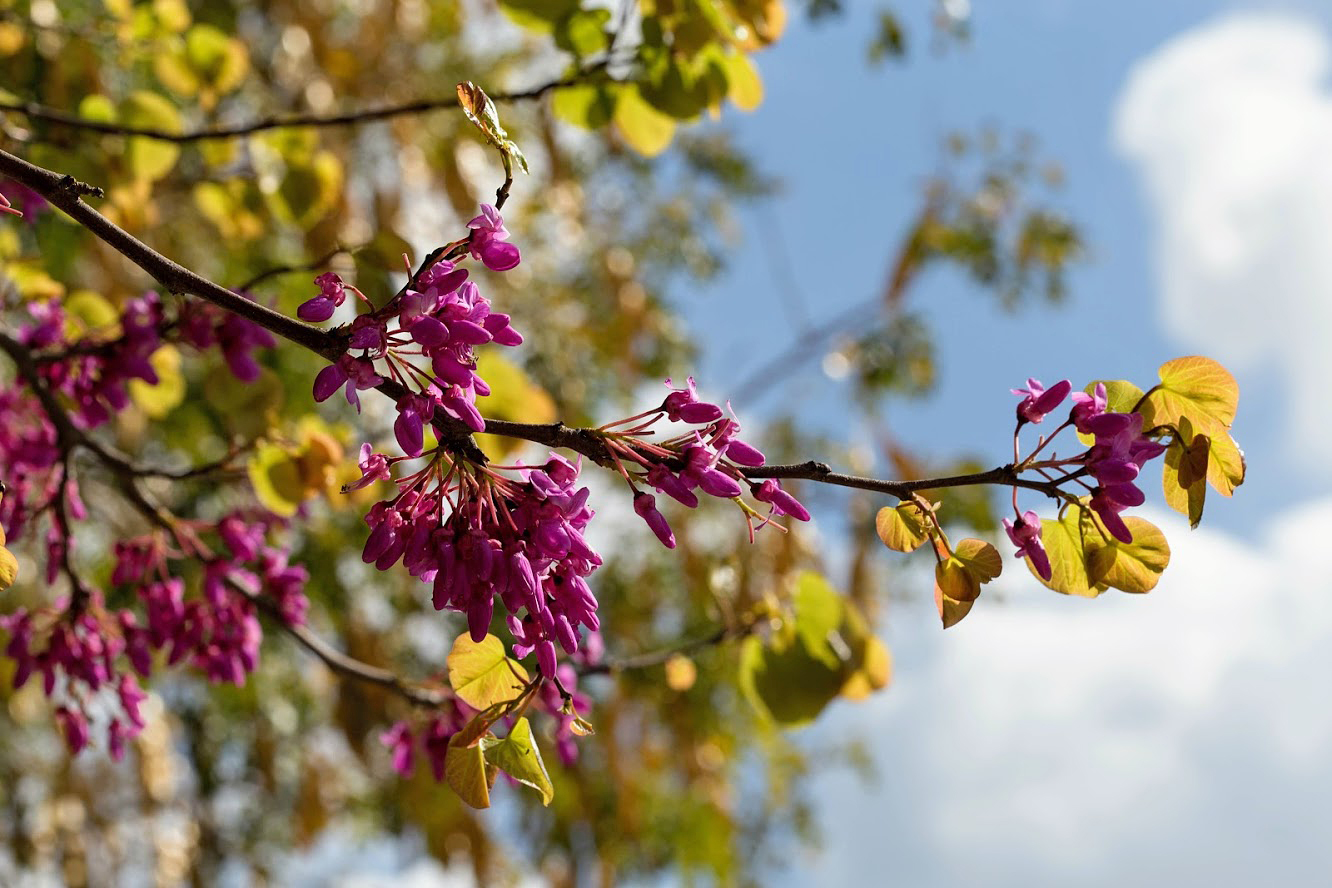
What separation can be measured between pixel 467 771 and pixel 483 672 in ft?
0.38

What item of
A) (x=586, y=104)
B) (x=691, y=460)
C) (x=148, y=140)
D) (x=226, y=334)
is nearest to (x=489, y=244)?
(x=691, y=460)

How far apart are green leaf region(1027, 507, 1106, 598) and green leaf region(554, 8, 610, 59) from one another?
3.12ft

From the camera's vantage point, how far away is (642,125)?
172cm

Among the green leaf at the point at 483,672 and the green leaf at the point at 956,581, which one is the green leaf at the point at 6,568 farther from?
the green leaf at the point at 956,581

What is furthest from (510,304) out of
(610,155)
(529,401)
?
(529,401)

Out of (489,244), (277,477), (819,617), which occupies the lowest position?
(489,244)

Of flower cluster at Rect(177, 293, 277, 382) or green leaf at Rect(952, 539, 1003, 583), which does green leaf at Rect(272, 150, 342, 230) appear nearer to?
flower cluster at Rect(177, 293, 277, 382)

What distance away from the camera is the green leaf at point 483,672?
38.8 inches

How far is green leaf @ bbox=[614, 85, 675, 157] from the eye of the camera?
170cm

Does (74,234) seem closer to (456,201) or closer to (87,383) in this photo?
(87,383)

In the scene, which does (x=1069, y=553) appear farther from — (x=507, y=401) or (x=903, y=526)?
(x=507, y=401)

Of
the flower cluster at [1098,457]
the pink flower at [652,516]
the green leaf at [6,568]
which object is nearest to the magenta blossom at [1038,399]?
the flower cluster at [1098,457]

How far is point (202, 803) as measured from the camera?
16.1 feet

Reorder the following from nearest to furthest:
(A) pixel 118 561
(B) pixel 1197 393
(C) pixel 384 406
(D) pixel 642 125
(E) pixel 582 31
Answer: (B) pixel 1197 393
(A) pixel 118 561
(E) pixel 582 31
(D) pixel 642 125
(C) pixel 384 406
